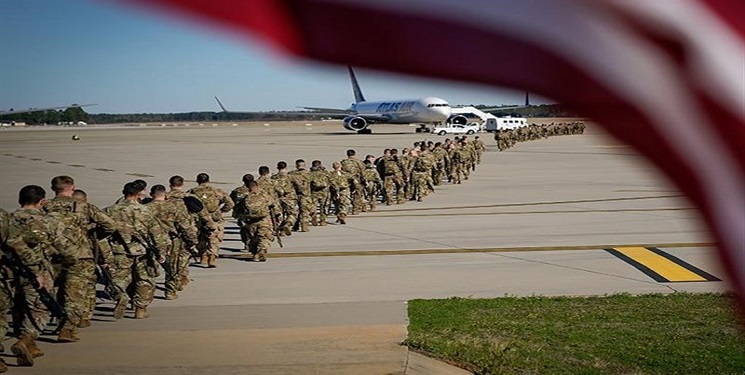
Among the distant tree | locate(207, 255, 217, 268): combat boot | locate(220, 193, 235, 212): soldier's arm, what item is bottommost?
locate(207, 255, 217, 268): combat boot

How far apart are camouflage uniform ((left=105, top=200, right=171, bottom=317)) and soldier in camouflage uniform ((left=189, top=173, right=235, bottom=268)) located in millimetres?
2590

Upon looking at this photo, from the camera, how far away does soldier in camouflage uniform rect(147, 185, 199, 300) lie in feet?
36.8

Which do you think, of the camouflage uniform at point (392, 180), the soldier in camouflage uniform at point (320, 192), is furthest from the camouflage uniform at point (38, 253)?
the camouflage uniform at point (392, 180)

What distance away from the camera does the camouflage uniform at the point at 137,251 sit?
1012cm

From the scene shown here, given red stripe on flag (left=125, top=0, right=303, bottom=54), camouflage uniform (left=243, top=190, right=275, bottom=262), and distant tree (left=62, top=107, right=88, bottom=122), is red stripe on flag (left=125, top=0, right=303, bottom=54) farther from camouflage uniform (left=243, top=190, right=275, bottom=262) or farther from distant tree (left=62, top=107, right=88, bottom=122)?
camouflage uniform (left=243, top=190, right=275, bottom=262)

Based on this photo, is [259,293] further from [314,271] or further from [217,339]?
[217,339]

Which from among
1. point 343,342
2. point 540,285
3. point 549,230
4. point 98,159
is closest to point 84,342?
point 343,342

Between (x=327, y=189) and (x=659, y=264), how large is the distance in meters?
7.43

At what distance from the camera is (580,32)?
1.30 metres

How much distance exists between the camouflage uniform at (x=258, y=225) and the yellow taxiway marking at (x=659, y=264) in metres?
5.33

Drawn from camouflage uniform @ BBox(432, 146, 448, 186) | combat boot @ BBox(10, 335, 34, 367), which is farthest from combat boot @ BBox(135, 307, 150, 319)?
camouflage uniform @ BBox(432, 146, 448, 186)

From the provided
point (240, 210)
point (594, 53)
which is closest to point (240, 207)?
point (240, 210)

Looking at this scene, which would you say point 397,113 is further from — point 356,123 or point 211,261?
point 211,261

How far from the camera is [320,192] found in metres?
18.2
